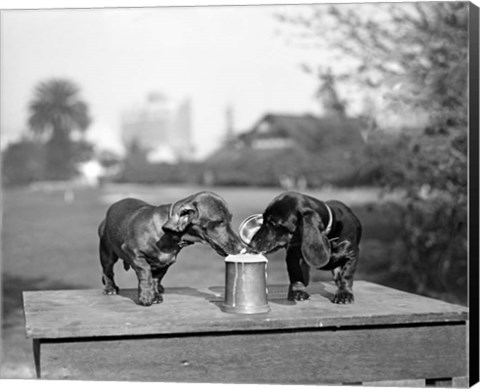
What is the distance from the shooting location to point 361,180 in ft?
21.0

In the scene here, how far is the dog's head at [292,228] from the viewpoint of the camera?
324cm

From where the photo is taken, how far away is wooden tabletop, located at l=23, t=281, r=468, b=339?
10.0ft

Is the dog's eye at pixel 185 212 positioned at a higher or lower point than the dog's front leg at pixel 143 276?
higher

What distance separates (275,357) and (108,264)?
0.84 m

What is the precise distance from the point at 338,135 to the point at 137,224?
10.7 feet

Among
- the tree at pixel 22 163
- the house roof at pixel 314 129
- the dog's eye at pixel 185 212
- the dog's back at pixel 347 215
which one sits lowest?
the dog's back at pixel 347 215

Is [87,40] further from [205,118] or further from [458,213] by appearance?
[458,213]

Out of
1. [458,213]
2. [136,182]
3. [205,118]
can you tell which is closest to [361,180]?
[458,213]

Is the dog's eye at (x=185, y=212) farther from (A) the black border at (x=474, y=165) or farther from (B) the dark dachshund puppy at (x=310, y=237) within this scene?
(A) the black border at (x=474, y=165)

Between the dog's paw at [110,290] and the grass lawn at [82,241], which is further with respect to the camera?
the grass lawn at [82,241]

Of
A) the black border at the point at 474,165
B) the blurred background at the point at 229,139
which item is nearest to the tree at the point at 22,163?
the blurred background at the point at 229,139

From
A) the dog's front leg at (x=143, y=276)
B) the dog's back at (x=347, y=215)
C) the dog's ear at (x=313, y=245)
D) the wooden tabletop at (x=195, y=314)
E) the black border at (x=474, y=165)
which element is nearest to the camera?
the wooden tabletop at (x=195, y=314)

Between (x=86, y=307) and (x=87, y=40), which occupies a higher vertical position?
(x=87, y=40)

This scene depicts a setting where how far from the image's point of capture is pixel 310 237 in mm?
3246
